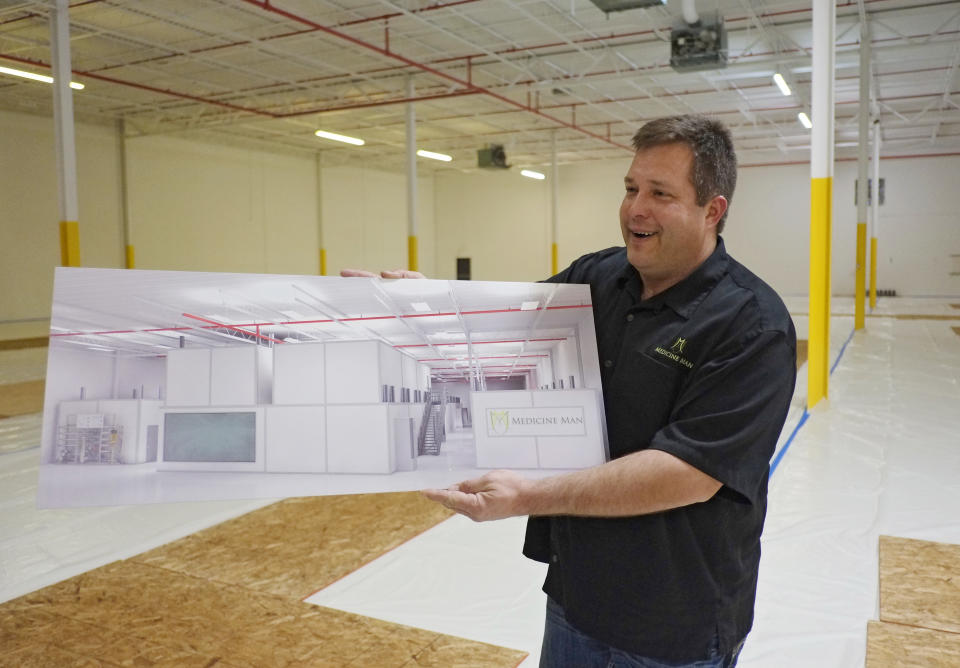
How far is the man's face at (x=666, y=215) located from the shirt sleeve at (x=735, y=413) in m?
0.21

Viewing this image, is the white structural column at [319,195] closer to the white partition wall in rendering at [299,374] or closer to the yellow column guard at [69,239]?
the yellow column guard at [69,239]

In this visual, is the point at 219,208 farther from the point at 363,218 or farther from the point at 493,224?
the point at 493,224

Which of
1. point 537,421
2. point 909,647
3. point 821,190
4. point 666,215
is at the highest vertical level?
point 821,190

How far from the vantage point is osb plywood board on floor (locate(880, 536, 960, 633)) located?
3031 millimetres

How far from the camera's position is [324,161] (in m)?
23.4

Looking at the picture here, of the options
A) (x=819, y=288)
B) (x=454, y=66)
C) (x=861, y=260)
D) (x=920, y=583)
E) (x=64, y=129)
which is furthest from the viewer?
(x=454, y=66)

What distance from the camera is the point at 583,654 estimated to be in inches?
61.9

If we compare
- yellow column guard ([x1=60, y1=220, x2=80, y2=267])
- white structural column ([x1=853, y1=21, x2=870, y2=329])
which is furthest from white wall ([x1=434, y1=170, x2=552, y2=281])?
yellow column guard ([x1=60, y1=220, x2=80, y2=267])

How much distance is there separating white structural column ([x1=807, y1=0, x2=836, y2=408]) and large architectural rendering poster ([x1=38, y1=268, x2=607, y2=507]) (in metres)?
5.77

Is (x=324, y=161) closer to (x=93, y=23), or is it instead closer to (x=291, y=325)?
(x=93, y=23)

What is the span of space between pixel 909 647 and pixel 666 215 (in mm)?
2298

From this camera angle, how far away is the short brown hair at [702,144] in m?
1.37

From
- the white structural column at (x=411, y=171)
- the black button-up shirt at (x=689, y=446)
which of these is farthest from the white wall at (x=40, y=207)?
the black button-up shirt at (x=689, y=446)

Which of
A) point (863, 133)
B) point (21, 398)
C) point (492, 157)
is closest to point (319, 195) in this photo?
point (492, 157)
